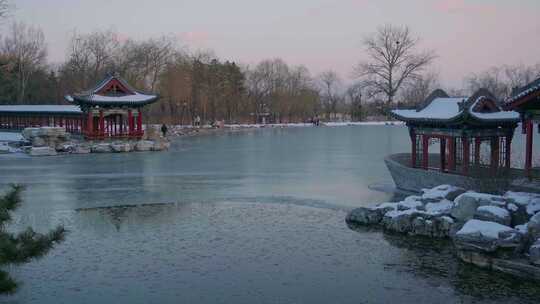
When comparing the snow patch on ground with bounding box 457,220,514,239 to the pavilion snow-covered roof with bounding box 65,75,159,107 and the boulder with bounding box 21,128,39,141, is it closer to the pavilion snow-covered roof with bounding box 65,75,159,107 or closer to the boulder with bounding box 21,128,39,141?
the pavilion snow-covered roof with bounding box 65,75,159,107

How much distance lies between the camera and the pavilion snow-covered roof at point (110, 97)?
37531mm

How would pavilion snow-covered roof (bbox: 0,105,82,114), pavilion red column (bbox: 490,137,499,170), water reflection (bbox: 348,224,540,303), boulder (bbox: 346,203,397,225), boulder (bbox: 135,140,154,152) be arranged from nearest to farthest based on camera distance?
water reflection (bbox: 348,224,540,303) < boulder (bbox: 346,203,397,225) < pavilion red column (bbox: 490,137,499,170) < boulder (bbox: 135,140,154,152) < pavilion snow-covered roof (bbox: 0,105,82,114)

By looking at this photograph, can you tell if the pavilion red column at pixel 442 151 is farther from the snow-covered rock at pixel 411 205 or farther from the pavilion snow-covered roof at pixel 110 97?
the pavilion snow-covered roof at pixel 110 97

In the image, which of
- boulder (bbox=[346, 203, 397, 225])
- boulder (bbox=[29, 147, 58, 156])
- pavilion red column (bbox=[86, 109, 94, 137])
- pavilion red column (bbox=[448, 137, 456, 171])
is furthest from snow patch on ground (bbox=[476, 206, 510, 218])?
pavilion red column (bbox=[86, 109, 94, 137])

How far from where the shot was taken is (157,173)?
25.2m

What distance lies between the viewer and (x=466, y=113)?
17.6 meters

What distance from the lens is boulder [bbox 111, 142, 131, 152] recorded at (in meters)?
35.9

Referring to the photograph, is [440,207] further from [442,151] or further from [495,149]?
[442,151]

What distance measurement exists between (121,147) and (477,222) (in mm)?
27620

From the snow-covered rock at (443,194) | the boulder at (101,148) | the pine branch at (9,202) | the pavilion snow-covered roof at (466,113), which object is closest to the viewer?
the pine branch at (9,202)

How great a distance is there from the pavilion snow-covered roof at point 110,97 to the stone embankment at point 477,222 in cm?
2639

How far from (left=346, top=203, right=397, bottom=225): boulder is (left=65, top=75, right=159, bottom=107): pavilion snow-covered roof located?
2643 cm

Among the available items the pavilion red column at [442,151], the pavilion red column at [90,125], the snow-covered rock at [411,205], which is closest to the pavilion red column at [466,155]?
the pavilion red column at [442,151]

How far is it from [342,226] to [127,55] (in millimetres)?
62817
